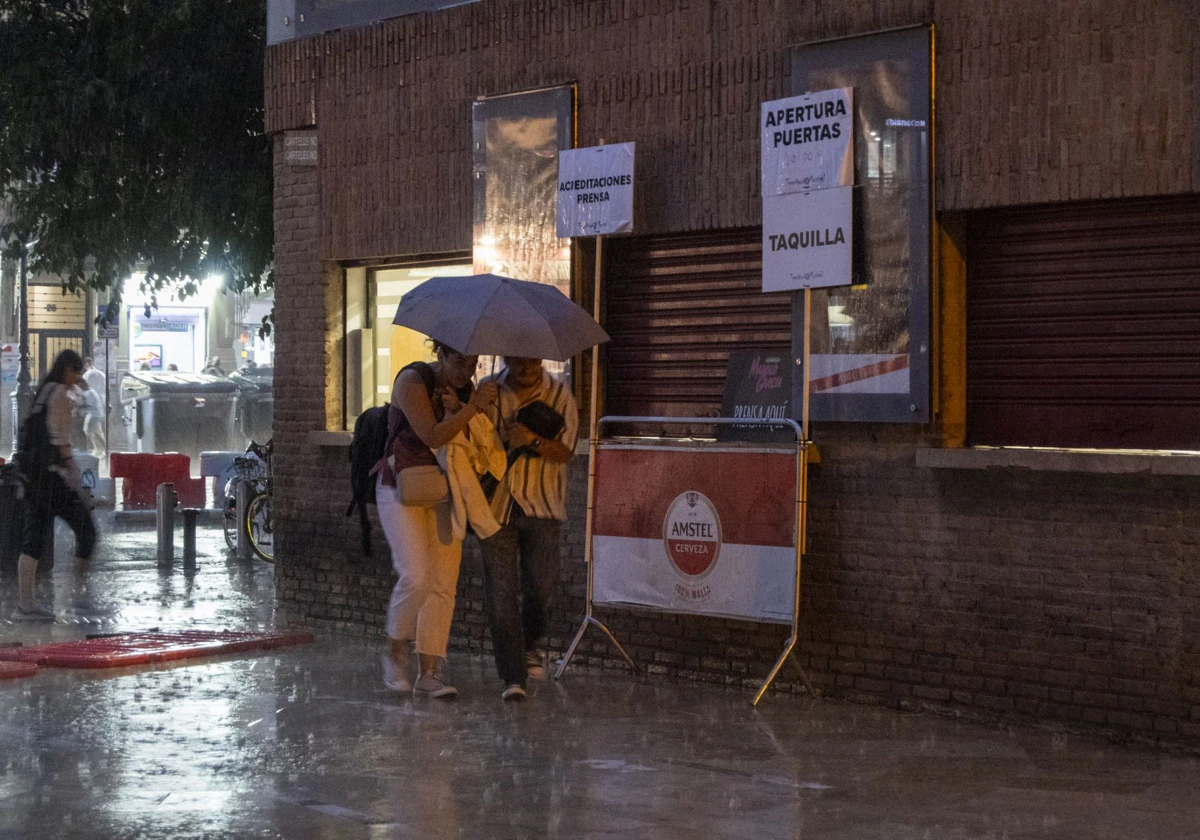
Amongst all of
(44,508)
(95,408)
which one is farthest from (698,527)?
(95,408)

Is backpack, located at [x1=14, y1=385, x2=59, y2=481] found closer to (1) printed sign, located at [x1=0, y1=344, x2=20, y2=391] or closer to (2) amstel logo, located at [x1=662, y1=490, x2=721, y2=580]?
(2) amstel logo, located at [x1=662, y1=490, x2=721, y2=580]

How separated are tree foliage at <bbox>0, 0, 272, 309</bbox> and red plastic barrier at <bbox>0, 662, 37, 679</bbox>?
297 inches

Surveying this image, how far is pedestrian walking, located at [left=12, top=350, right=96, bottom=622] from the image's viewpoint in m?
12.6

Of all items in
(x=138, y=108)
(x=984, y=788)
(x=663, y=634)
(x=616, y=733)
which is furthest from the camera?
(x=138, y=108)

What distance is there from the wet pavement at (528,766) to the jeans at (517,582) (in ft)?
0.93

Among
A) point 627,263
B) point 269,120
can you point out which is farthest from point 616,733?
point 269,120

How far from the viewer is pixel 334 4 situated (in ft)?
41.0

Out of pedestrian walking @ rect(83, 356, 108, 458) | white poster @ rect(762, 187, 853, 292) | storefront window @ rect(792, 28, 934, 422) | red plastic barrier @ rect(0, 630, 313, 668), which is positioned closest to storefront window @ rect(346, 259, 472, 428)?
red plastic barrier @ rect(0, 630, 313, 668)

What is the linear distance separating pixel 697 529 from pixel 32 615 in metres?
5.54

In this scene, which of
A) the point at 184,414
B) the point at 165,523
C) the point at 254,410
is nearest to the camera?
the point at 165,523

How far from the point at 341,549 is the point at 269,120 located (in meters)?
3.24

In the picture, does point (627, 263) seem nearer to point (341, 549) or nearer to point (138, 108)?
point (341, 549)

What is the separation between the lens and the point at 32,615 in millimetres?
12453

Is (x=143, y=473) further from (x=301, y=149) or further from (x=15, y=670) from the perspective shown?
(x=15, y=670)
